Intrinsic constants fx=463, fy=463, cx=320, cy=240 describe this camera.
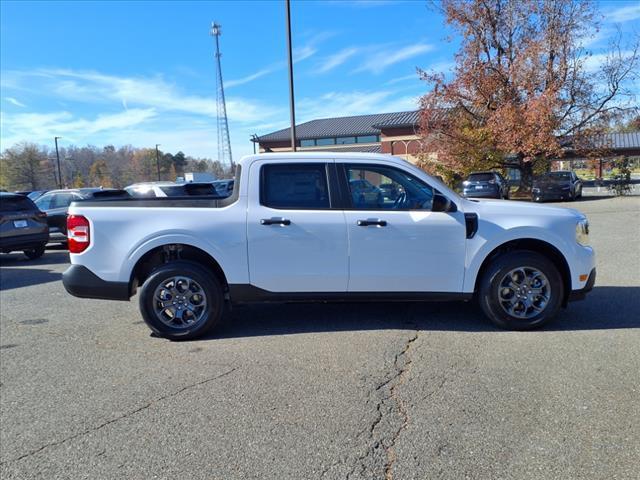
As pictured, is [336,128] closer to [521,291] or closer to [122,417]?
[521,291]

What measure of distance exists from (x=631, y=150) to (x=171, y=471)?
6789 cm

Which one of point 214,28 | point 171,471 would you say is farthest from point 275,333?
point 214,28

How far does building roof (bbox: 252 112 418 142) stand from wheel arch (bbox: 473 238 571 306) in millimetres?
48796

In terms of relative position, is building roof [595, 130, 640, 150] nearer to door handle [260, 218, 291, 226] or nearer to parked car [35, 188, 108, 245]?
parked car [35, 188, 108, 245]

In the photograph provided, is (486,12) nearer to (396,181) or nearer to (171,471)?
(396,181)

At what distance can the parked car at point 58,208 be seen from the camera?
13.1m

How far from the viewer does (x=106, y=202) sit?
5.04 metres

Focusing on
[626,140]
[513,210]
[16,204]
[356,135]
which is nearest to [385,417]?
[513,210]

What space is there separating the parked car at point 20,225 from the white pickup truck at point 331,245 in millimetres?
7678

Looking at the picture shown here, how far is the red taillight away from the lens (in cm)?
492

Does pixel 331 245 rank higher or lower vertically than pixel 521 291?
higher

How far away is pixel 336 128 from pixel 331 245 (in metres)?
53.4

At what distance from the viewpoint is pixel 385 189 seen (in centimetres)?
494

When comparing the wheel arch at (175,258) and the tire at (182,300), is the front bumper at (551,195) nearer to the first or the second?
the wheel arch at (175,258)
